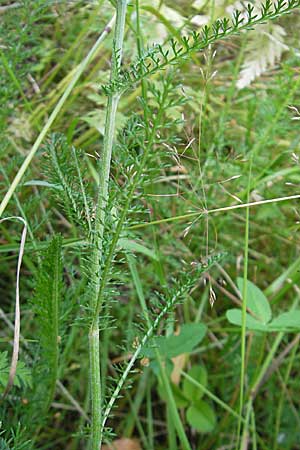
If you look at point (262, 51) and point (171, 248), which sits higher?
point (262, 51)

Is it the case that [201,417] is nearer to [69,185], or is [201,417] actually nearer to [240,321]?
[240,321]

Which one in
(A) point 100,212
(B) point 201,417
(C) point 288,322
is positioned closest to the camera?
(A) point 100,212

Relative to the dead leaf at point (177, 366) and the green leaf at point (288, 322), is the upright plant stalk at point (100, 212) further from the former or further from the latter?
the dead leaf at point (177, 366)

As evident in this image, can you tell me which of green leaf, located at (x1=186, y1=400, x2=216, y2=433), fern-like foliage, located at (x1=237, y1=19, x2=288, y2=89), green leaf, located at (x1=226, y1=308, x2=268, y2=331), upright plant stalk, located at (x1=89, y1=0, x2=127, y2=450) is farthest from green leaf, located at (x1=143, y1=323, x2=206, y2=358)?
fern-like foliage, located at (x1=237, y1=19, x2=288, y2=89)

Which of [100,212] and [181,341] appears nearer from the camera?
[100,212]

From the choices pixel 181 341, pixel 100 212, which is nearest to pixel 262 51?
pixel 181 341

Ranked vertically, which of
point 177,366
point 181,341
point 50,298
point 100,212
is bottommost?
point 177,366
